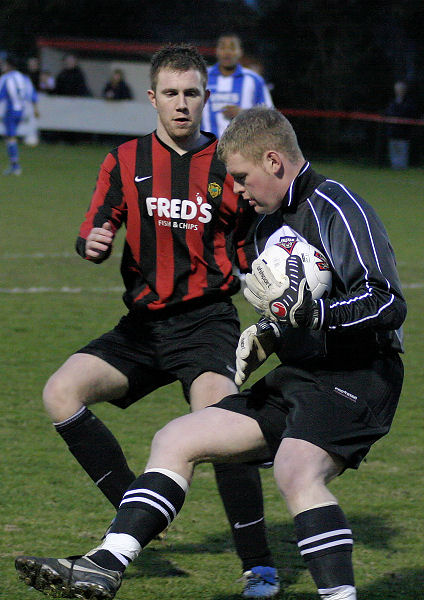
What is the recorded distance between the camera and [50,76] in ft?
92.8

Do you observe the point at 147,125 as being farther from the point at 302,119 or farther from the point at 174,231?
the point at 174,231

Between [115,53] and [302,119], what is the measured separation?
18.8 feet

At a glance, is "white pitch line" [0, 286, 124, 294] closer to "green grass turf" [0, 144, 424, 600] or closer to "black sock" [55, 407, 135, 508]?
"green grass turf" [0, 144, 424, 600]

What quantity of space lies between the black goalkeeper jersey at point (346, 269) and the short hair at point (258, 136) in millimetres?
111

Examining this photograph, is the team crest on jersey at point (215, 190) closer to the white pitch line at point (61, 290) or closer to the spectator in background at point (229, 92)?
the white pitch line at point (61, 290)

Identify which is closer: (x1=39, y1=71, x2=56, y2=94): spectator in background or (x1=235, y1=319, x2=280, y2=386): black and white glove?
(x1=235, y1=319, x2=280, y2=386): black and white glove

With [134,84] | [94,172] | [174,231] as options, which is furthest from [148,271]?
[134,84]

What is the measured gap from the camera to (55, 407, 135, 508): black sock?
396 centimetres

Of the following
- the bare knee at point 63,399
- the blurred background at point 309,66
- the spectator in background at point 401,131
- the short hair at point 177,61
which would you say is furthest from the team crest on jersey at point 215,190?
the blurred background at point 309,66

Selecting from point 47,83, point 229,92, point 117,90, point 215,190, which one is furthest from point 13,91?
point 215,190

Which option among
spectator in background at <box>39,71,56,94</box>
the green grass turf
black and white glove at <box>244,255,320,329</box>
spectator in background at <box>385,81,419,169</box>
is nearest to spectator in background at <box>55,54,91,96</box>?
spectator in background at <box>39,71,56,94</box>

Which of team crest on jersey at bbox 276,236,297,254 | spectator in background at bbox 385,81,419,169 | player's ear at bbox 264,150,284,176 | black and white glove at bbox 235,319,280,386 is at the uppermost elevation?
player's ear at bbox 264,150,284,176

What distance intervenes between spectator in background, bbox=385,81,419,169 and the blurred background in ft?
4.82

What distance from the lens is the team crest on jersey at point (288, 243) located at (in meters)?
3.25
